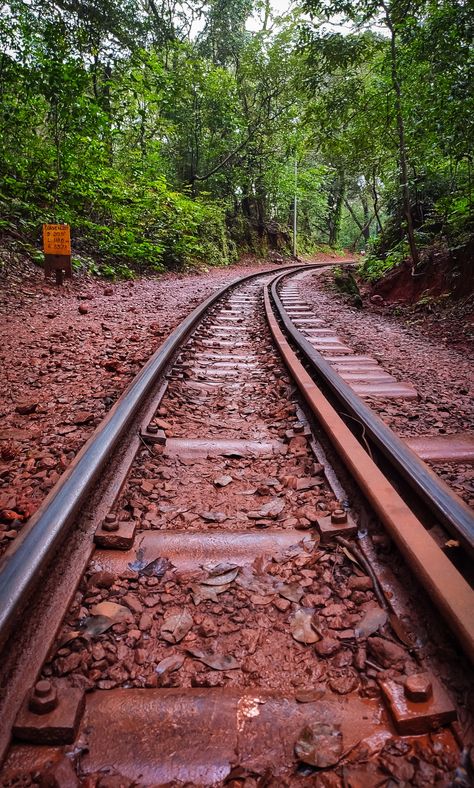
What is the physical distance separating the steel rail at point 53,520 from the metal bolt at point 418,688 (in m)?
1.00

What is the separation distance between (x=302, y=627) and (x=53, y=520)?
904mm

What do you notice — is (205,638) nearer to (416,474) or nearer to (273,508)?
(273,508)

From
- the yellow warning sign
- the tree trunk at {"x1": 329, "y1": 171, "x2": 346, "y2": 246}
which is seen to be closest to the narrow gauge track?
the yellow warning sign

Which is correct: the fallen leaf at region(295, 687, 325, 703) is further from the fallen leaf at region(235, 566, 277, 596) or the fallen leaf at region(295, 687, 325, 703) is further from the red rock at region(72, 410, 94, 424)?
the red rock at region(72, 410, 94, 424)

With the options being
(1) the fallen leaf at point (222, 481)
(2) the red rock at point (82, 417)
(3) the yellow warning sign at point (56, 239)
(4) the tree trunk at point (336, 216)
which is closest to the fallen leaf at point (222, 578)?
(1) the fallen leaf at point (222, 481)

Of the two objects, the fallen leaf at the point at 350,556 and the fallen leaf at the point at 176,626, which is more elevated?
the fallen leaf at the point at 350,556

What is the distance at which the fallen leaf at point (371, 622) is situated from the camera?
1278 millimetres

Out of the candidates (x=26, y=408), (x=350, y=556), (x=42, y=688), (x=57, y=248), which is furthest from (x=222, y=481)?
(x=57, y=248)

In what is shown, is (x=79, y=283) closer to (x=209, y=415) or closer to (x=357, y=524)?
(x=209, y=415)

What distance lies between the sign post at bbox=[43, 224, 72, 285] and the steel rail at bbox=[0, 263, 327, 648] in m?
5.51

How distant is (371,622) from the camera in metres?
1.30

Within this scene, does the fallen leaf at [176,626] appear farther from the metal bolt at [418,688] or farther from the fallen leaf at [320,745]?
the metal bolt at [418,688]

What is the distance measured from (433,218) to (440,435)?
8561mm

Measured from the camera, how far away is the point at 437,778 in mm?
887
